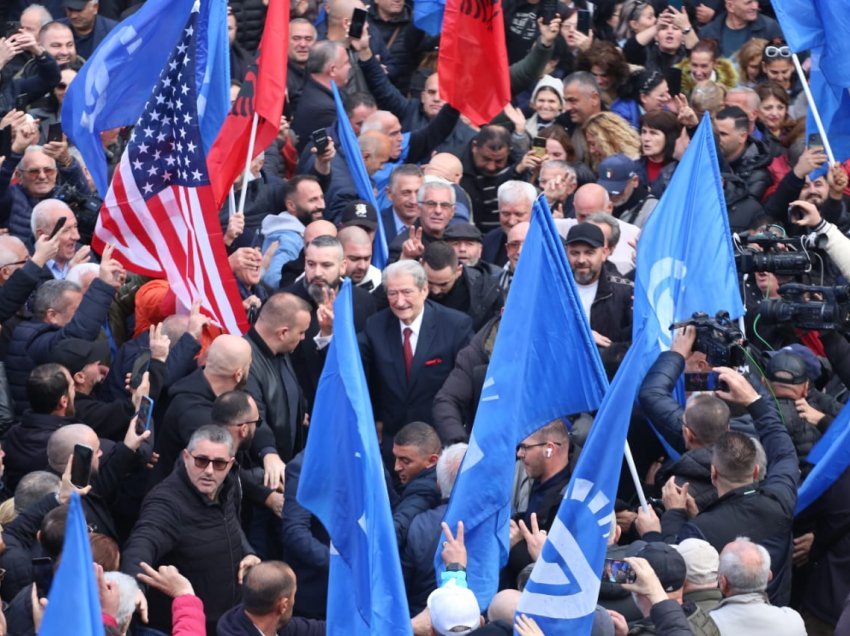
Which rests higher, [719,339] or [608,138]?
[719,339]

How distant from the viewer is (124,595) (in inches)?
315

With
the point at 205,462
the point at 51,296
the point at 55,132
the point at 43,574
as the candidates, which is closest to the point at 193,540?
the point at 205,462

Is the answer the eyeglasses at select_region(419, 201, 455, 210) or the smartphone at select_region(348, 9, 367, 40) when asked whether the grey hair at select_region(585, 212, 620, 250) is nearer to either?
the eyeglasses at select_region(419, 201, 455, 210)

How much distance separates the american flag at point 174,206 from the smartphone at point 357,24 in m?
4.07

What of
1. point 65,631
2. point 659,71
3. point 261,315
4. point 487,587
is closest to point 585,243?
point 261,315

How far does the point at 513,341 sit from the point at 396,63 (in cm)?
774

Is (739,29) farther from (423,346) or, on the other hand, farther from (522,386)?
(522,386)

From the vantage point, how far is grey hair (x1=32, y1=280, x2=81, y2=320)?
1095cm

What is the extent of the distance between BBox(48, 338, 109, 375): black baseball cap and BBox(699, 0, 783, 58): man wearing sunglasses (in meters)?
7.23

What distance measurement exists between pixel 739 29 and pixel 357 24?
11.0 feet

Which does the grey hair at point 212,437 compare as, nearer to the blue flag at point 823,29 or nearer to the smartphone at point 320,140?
the smartphone at point 320,140

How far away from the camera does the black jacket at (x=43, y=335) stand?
35.1 feet

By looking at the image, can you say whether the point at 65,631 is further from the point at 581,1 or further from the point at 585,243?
the point at 581,1

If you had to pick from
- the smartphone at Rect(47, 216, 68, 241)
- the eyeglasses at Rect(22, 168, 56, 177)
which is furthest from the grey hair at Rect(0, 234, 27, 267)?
the eyeglasses at Rect(22, 168, 56, 177)
